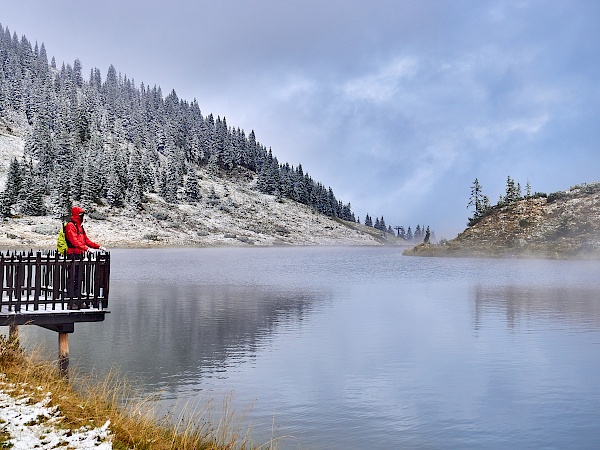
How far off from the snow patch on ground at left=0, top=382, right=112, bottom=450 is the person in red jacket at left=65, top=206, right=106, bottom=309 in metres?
6.83

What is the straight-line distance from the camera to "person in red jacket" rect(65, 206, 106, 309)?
16734mm

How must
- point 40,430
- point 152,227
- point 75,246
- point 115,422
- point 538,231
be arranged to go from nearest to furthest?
1. point 40,430
2. point 115,422
3. point 75,246
4. point 538,231
5. point 152,227

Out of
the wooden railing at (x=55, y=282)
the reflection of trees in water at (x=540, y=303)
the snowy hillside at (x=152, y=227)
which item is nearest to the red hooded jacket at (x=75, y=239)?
the wooden railing at (x=55, y=282)

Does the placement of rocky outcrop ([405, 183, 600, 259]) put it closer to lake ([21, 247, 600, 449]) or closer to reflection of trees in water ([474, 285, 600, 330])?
reflection of trees in water ([474, 285, 600, 330])

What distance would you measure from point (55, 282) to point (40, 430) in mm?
8487

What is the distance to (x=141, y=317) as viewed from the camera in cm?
2925

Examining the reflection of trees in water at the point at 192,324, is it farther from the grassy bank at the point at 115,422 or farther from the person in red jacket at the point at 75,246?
the grassy bank at the point at 115,422

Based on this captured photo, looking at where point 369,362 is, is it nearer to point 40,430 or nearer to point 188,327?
point 188,327

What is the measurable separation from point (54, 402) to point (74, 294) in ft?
23.3

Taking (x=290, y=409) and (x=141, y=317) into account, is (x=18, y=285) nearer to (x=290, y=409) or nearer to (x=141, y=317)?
(x=290, y=409)

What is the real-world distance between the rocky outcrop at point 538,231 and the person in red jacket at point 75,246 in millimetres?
94527

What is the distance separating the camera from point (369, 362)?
66.8ft

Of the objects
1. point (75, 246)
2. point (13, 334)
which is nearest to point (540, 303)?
point (75, 246)

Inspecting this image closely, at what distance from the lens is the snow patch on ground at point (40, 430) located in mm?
8180
